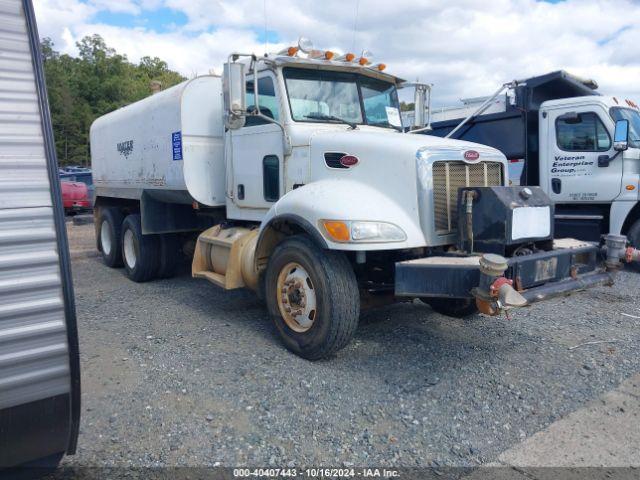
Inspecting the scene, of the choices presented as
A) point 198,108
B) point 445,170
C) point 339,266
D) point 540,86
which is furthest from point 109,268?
point 540,86

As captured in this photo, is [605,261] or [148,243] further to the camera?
[148,243]

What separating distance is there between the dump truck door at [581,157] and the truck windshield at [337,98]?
4.09 meters

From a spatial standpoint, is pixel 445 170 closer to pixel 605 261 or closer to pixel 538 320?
pixel 605 261

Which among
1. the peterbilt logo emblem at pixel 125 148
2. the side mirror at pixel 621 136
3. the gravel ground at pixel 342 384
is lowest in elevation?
the gravel ground at pixel 342 384

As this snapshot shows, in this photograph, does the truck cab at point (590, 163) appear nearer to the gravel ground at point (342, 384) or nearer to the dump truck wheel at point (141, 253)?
the gravel ground at point (342, 384)

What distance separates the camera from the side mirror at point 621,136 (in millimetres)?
7512

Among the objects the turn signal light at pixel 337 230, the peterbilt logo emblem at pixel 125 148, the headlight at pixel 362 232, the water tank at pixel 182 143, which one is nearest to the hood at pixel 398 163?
the headlight at pixel 362 232

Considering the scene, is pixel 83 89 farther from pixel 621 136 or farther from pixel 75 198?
pixel 621 136

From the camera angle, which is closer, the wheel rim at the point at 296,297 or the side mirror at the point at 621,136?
the wheel rim at the point at 296,297

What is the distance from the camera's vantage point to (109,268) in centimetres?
888

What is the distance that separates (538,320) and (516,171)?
13.8 ft

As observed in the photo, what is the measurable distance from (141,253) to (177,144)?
207 cm

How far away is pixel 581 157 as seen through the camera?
8219 millimetres

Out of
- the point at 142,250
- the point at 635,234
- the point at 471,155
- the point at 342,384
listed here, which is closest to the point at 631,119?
the point at 635,234
